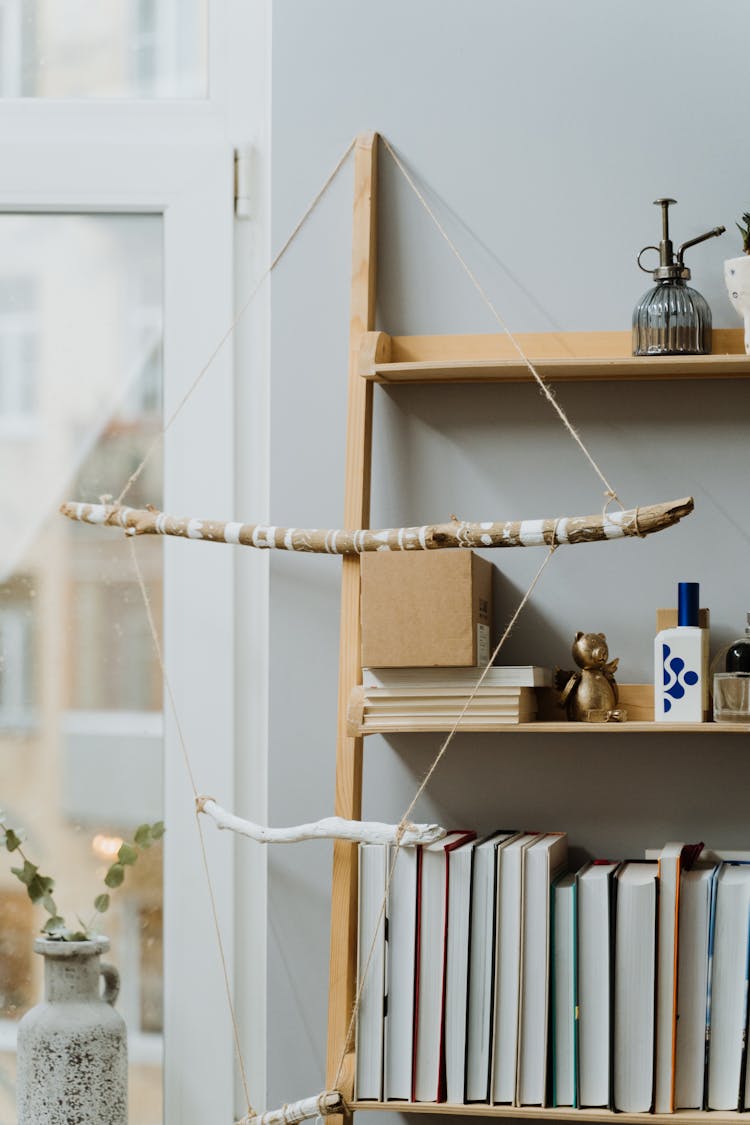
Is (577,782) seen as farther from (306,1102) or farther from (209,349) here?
(209,349)

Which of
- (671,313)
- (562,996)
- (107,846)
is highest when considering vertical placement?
(671,313)

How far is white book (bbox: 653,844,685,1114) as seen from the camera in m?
1.41

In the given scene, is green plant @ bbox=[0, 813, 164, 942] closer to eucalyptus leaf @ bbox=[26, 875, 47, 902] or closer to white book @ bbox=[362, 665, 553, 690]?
eucalyptus leaf @ bbox=[26, 875, 47, 902]

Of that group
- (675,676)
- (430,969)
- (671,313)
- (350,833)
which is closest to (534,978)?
(430,969)

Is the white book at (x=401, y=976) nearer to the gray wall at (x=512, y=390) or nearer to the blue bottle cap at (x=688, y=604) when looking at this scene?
the gray wall at (x=512, y=390)

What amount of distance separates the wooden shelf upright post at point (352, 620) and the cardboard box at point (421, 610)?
0.27 feet

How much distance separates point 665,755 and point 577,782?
0.37ft

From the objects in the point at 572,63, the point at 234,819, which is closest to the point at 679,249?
the point at 572,63

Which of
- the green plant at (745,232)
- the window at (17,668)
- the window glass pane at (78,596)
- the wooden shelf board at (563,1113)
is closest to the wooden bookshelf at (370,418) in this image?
the wooden shelf board at (563,1113)

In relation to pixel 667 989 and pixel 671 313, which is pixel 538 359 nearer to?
pixel 671 313

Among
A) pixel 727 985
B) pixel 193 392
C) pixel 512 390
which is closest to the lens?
pixel 727 985

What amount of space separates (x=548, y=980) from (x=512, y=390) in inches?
28.1

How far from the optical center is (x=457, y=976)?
4.76 ft

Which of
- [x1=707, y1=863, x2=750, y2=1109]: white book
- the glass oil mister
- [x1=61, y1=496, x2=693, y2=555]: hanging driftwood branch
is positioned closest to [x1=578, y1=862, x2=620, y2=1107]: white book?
[x1=707, y1=863, x2=750, y2=1109]: white book
